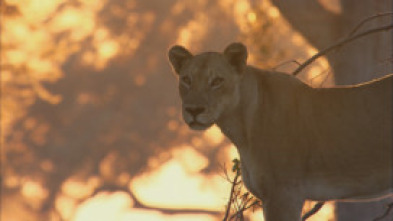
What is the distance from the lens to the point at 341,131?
6859 mm

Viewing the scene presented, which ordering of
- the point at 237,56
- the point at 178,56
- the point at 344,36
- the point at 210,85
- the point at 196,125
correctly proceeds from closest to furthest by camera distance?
the point at 196,125 → the point at 210,85 → the point at 237,56 → the point at 178,56 → the point at 344,36

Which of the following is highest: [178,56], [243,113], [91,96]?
[91,96]

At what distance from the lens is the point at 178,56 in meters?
7.22

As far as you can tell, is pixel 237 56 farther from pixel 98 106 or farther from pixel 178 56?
pixel 98 106

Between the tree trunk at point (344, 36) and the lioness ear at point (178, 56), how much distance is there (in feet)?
22.4

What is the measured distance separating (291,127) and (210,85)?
0.66m

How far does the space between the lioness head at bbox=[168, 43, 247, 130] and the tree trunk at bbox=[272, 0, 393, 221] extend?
7.00m

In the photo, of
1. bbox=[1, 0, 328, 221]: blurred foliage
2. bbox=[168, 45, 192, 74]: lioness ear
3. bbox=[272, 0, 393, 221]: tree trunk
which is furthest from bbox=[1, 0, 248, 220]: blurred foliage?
bbox=[168, 45, 192, 74]: lioness ear

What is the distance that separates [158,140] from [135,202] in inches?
95.2

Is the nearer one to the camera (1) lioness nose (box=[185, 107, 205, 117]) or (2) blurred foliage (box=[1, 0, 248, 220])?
(1) lioness nose (box=[185, 107, 205, 117])

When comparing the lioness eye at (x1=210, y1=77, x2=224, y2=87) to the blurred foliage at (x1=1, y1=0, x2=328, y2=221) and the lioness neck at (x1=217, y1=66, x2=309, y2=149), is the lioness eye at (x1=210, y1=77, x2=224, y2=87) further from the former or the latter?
the blurred foliage at (x1=1, y1=0, x2=328, y2=221)

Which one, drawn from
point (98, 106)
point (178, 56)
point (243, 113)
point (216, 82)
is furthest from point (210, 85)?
point (98, 106)

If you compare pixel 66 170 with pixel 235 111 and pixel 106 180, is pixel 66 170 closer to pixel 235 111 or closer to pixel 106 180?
pixel 106 180

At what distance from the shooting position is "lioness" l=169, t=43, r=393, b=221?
670 cm
